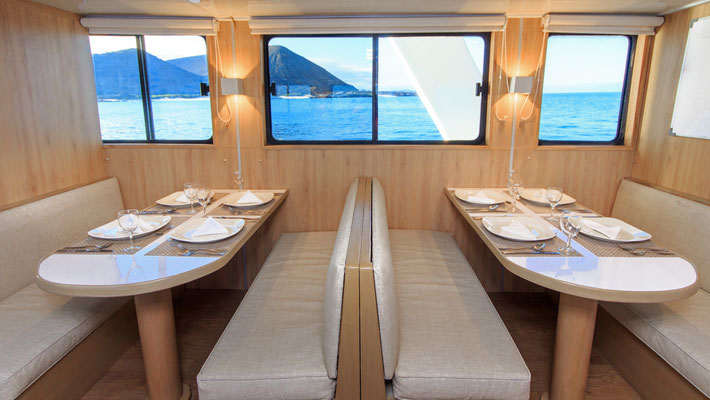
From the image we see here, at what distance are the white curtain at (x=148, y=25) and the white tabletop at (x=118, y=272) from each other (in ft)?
6.38

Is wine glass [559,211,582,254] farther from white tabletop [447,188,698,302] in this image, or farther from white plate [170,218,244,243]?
white plate [170,218,244,243]

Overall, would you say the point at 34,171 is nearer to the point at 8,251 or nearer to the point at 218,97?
the point at 8,251

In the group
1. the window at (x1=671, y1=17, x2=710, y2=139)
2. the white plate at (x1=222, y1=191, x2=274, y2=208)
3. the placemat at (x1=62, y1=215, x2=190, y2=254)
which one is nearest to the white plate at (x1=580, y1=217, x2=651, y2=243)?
the window at (x1=671, y1=17, x2=710, y2=139)

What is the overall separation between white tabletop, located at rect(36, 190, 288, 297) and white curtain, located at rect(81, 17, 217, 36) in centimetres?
194

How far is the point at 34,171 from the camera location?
2.76 m

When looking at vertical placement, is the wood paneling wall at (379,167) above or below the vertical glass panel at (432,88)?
below

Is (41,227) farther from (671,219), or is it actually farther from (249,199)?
(671,219)

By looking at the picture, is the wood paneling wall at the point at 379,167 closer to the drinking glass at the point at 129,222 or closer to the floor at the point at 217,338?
the floor at the point at 217,338

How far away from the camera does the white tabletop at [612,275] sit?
1572mm

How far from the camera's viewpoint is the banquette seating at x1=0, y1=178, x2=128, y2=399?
5.85ft

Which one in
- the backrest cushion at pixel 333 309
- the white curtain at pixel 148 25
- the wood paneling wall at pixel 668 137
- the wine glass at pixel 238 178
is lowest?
the backrest cushion at pixel 333 309

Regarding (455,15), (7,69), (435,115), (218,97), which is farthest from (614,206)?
(435,115)

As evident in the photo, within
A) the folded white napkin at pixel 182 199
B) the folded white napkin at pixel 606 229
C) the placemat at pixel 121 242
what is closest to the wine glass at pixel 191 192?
the folded white napkin at pixel 182 199

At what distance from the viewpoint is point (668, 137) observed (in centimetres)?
299
